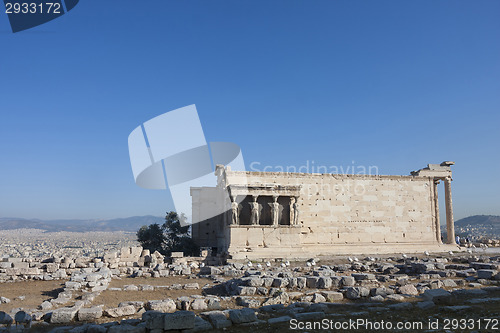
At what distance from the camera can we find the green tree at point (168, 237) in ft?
82.9

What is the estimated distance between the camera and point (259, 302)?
8.75 metres

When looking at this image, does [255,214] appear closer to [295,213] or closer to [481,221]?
[295,213]

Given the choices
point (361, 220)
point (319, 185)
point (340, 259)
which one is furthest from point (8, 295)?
point (361, 220)

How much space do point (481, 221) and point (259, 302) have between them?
12552 cm

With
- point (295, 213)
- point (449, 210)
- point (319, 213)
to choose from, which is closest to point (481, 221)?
point (449, 210)

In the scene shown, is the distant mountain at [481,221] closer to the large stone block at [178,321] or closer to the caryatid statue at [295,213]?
the caryatid statue at [295,213]

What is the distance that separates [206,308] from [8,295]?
739cm

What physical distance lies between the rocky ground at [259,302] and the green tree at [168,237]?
10043 millimetres

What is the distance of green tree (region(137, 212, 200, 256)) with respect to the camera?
82.9 feet

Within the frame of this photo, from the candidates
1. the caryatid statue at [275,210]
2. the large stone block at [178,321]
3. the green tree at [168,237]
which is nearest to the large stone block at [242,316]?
the large stone block at [178,321]

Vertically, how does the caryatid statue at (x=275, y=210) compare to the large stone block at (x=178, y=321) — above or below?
above

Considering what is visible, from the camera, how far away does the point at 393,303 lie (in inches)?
331

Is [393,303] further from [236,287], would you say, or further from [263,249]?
[263,249]

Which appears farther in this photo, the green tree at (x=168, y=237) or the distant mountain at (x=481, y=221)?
the distant mountain at (x=481, y=221)
